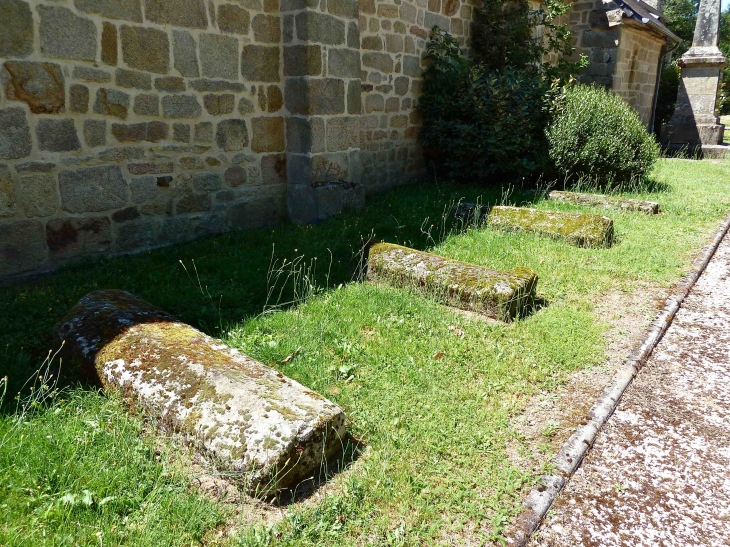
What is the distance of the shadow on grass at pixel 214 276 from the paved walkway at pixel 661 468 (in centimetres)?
234

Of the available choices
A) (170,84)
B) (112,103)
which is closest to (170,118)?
(170,84)

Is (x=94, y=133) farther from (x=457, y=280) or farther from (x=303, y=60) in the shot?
(x=457, y=280)

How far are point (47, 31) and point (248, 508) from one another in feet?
12.9

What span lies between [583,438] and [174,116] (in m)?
4.43

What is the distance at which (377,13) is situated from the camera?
7.55 metres

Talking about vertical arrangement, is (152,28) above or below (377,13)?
below

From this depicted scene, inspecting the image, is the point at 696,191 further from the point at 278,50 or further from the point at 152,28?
the point at 152,28

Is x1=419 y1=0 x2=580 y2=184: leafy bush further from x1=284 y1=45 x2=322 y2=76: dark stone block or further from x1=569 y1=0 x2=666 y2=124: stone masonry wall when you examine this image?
x1=569 y1=0 x2=666 y2=124: stone masonry wall

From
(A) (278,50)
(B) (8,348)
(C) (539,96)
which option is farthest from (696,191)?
(B) (8,348)

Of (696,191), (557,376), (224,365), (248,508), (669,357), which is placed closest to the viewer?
(248,508)

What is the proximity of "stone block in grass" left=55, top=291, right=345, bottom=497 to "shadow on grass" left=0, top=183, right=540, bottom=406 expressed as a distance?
1.12ft

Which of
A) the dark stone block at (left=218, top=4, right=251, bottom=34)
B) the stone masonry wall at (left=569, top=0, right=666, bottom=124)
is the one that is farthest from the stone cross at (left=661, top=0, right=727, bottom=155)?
the dark stone block at (left=218, top=4, right=251, bottom=34)

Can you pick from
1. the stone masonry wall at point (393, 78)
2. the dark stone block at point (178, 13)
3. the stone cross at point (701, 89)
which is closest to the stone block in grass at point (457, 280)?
the dark stone block at point (178, 13)

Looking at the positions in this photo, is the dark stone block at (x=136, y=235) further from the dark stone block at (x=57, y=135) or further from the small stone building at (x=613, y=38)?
the small stone building at (x=613, y=38)
